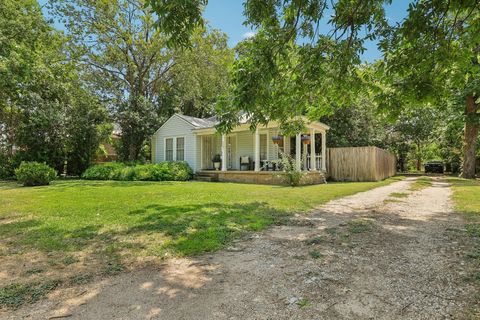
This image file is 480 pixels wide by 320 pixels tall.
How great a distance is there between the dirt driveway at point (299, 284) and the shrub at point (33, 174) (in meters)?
11.3

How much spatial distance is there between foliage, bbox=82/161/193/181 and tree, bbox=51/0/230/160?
3123 millimetres

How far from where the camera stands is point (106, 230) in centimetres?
461

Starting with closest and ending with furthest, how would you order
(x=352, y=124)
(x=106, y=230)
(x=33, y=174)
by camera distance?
(x=106, y=230) → (x=33, y=174) → (x=352, y=124)

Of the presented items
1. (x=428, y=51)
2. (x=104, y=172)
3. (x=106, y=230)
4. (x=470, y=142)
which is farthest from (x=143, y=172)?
(x=470, y=142)

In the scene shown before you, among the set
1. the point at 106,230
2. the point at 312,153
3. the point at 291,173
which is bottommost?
the point at 106,230

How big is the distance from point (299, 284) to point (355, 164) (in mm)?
14089

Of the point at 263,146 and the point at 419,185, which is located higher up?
the point at 263,146

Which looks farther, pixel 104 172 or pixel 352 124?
pixel 352 124

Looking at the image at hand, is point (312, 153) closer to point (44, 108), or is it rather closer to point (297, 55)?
point (297, 55)

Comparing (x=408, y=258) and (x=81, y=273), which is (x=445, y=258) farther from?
(x=81, y=273)

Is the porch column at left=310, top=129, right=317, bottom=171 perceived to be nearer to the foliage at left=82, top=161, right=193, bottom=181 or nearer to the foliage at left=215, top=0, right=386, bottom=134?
the foliage at left=82, top=161, right=193, bottom=181

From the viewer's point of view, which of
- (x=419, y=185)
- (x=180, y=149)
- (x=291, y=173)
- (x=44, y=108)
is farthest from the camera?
(x=180, y=149)

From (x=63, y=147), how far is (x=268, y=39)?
53.1 feet

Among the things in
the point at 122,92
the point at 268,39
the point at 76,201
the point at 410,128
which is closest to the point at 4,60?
the point at 76,201
